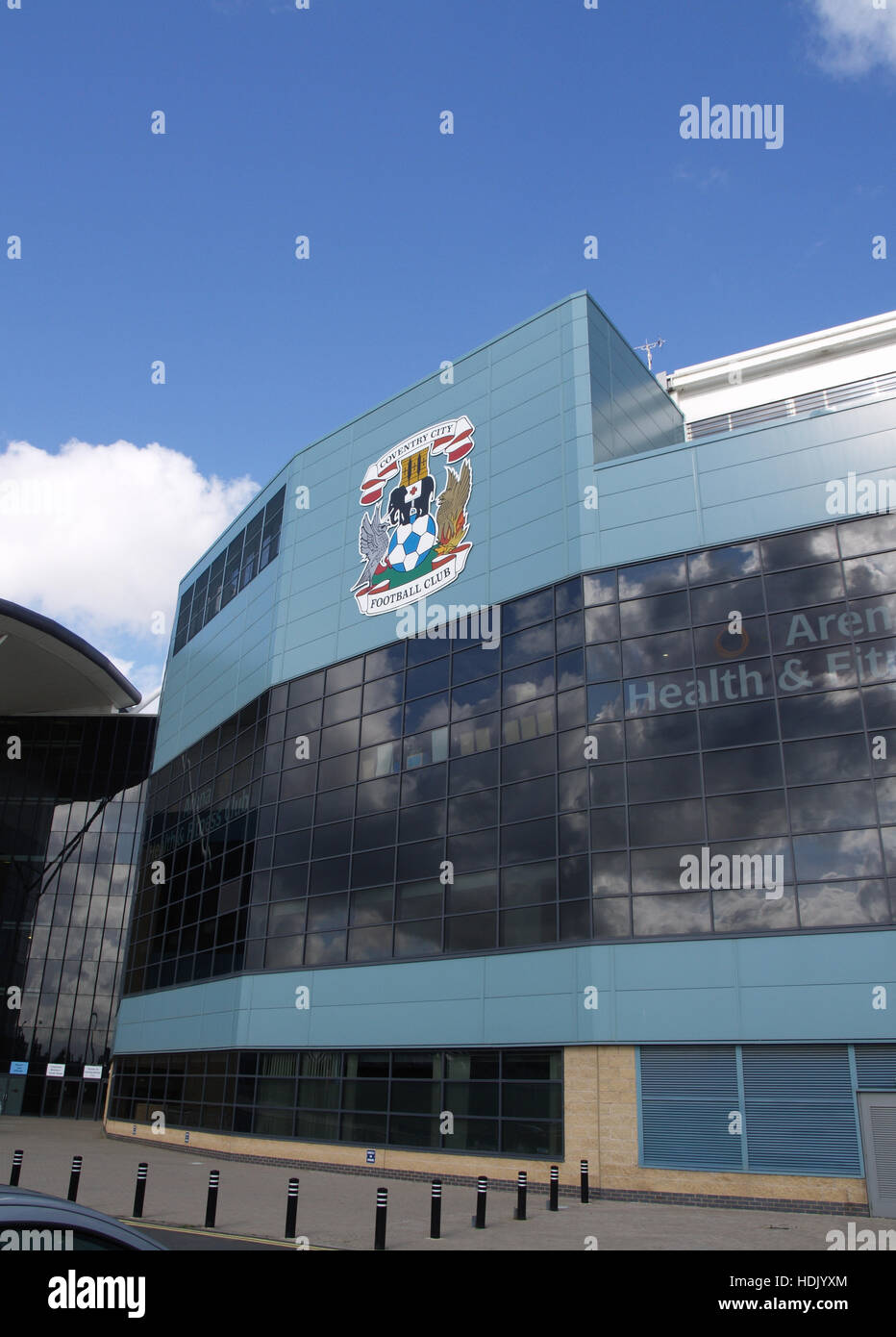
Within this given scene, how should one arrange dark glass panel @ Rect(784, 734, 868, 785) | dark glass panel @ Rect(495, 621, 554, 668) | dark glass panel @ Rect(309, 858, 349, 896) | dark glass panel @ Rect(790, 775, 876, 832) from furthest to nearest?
1. dark glass panel @ Rect(309, 858, 349, 896)
2. dark glass panel @ Rect(495, 621, 554, 668)
3. dark glass panel @ Rect(784, 734, 868, 785)
4. dark glass panel @ Rect(790, 775, 876, 832)

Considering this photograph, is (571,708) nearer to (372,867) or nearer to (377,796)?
(377,796)

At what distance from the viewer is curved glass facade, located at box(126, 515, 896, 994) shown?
20.2 meters

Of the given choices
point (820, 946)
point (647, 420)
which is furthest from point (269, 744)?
point (820, 946)

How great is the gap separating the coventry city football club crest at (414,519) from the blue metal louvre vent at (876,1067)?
15.6 m

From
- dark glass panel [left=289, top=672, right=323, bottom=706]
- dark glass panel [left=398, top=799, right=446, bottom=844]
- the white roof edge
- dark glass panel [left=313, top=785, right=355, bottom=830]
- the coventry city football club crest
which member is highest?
the white roof edge

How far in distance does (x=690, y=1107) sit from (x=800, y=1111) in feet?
7.07

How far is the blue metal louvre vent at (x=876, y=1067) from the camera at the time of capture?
17938mm

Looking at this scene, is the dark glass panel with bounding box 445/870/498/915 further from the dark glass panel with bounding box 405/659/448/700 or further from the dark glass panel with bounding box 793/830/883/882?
the dark glass panel with bounding box 793/830/883/882

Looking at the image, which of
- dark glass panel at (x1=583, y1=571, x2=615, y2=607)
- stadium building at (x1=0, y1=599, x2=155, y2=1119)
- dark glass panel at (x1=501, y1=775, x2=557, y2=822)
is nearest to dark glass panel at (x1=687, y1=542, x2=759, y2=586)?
dark glass panel at (x1=583, y1=571, x2=615, y2=607)

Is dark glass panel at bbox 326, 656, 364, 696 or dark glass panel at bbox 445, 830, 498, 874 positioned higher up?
dark glass panel at bbox 326, 656, 364, 696

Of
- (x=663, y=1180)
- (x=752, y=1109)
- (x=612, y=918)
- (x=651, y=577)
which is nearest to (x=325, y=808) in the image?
(x=612, y=918)

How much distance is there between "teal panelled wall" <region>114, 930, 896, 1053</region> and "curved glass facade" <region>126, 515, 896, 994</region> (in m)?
0.46

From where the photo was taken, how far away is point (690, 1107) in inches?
770

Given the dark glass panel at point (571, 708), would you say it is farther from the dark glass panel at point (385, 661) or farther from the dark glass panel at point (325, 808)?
the dark glass panel at point (325, 808)
